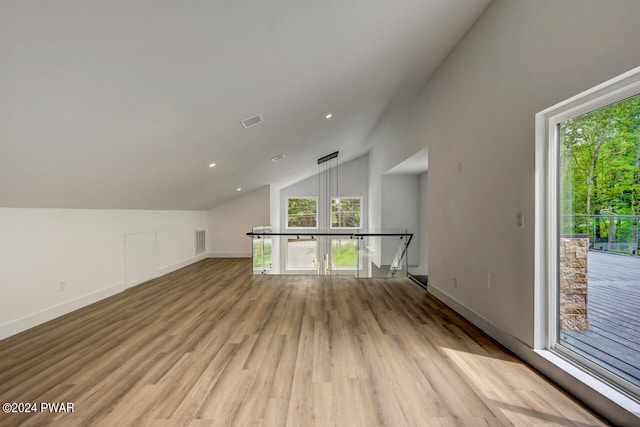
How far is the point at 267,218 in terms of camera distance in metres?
9.66

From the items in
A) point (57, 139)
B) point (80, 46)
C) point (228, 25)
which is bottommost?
point (57, 139)

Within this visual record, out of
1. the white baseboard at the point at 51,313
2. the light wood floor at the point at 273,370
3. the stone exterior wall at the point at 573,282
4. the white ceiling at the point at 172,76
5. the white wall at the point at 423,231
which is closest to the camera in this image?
the white ceiling at the point at 172,76

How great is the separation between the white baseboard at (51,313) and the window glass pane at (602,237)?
202 inches

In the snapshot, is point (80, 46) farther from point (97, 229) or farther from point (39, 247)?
point (97, 229)

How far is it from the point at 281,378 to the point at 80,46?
251 cm

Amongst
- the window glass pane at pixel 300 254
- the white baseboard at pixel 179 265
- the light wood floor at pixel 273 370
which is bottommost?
the light wood floor at pixel 273 370

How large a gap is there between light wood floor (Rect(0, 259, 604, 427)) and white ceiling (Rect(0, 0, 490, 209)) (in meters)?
1.65

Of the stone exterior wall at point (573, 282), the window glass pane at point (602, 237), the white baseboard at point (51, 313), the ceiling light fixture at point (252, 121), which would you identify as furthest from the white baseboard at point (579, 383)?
the white baseboard at point (51, 313)

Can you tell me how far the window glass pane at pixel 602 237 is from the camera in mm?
2055

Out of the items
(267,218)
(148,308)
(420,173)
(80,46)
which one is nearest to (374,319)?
(148,308)

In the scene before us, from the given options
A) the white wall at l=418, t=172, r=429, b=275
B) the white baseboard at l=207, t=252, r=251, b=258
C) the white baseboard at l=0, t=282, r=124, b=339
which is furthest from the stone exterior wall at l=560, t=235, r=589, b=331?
the white baseboard at l=207, t=252, r=251, b=258

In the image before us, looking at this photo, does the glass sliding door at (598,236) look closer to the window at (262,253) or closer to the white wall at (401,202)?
the window at (262,253)

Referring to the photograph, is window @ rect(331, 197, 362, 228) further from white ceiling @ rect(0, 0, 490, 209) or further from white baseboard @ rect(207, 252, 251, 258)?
white ceiling @ rect(0, 0, 490, 209)

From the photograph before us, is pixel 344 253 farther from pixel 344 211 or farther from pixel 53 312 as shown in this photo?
pixel 344 211
